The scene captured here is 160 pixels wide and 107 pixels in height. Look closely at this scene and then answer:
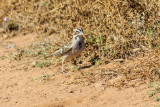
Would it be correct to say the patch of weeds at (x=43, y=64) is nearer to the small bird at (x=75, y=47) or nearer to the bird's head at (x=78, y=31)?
the small bird at (x=75, y=47)

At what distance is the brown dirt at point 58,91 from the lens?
19.6ft

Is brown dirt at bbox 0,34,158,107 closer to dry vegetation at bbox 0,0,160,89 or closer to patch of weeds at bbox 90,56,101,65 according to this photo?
patch of weeds at bbox 90,56,101,65

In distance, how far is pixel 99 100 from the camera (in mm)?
6098

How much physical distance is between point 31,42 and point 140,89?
4.92 meters

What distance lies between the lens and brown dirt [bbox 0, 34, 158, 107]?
5.96 metres

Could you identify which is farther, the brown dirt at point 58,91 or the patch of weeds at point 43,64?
the patch of weeds at point 43,64

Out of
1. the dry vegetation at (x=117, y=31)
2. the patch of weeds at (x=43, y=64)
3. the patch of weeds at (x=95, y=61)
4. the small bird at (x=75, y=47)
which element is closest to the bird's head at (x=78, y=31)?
the small bird at (x=75, y=47)

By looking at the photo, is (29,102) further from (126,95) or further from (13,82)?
(126,95)

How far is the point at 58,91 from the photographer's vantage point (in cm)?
669

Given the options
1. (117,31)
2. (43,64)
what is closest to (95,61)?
(117,31)

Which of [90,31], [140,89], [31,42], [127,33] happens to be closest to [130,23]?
[127,33]

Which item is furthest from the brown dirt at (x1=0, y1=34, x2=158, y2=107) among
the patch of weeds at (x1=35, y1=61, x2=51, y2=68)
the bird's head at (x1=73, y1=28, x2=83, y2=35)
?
the bird's head at (x1=73, y1=28, x2=83, y2=35)

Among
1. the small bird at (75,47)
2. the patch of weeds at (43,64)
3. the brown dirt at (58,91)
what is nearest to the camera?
the brown dirt at (58,91)

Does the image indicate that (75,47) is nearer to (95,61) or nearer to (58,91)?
(95,61)
